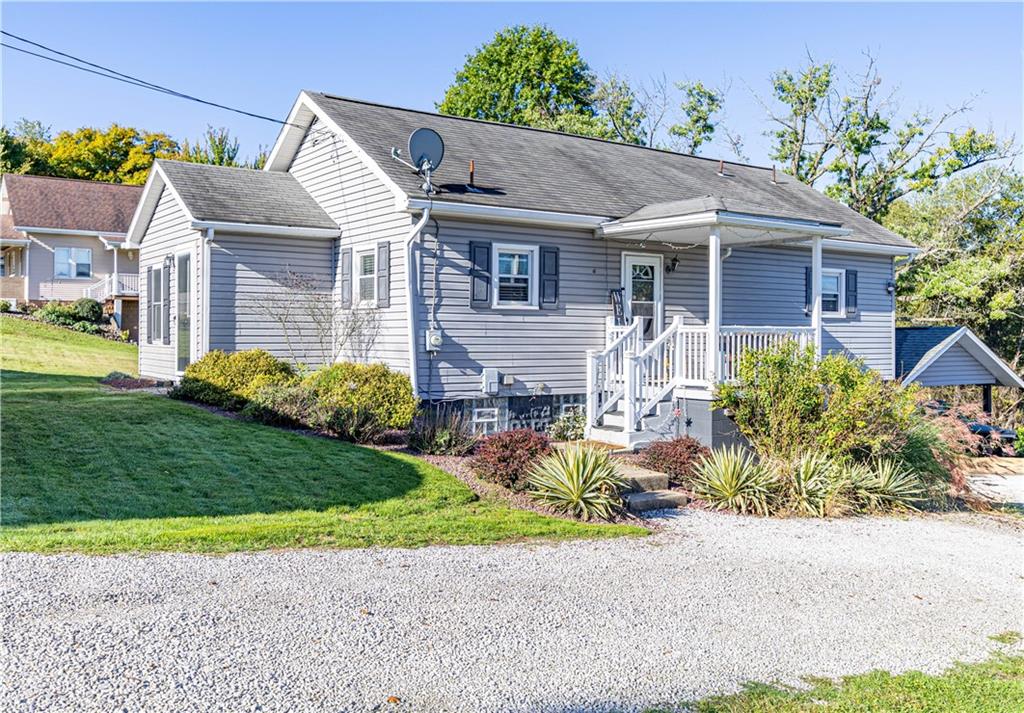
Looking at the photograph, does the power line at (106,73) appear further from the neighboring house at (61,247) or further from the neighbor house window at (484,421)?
the neighboring house at (61,247)

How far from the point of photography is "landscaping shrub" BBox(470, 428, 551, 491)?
35.0 feet

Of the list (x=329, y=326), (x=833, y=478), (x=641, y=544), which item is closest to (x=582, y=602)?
(x=641, y=544)

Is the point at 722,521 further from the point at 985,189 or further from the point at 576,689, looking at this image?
the point at 985,189

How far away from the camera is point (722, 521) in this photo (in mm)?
10297

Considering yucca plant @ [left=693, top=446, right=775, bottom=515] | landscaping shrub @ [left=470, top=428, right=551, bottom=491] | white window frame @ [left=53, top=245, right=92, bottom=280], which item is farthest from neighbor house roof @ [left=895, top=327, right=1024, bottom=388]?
white window frame @ [left=53, top=245, right=92, bottom=280]

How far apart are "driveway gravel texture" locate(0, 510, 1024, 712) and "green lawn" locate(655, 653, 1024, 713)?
15cm

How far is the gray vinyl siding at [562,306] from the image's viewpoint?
14.1m

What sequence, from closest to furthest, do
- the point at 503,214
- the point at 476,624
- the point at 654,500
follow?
the point at 476,624
the point at 654,500
the point at 503,214

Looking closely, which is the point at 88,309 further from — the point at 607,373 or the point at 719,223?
the point at 719,223

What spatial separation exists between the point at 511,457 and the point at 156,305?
10.6 metres

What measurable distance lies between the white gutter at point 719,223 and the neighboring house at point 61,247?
22393mm

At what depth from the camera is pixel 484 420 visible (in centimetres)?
1458

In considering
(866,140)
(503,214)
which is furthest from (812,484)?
(866,140)

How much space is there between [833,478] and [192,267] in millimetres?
10974
